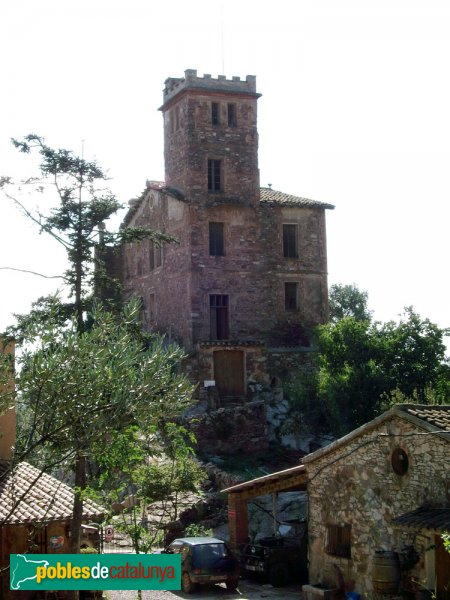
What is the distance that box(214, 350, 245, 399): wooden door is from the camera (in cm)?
3869

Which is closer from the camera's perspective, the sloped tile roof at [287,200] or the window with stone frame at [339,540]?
the window with stone frame at [339,540]

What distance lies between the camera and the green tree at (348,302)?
63.4 meters

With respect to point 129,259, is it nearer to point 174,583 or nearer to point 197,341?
point 197,341

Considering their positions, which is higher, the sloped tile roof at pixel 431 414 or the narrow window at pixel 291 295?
the narrow window at pixel 291 295

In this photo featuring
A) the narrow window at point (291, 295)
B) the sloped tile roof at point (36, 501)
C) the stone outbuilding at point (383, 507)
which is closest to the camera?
the stone outbuilding at point (383, 507)

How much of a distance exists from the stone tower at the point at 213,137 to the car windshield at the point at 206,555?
21078mm

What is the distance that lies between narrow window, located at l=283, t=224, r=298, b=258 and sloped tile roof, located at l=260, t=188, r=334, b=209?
1127 mm

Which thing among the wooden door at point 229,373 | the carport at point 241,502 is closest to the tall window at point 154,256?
the wooden door at point 229,373

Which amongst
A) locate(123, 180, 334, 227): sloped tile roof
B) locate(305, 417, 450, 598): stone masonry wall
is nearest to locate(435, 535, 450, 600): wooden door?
locate(305, 417, 450, 598): stone masonry wall

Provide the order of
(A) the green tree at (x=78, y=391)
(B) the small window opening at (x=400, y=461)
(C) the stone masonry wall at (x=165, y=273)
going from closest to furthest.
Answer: (A) the green tree at (x=78, y=391)
(B) the small window opening at (x=400, y=461)
(C) the stone masonry wall at (x=165, y=273)

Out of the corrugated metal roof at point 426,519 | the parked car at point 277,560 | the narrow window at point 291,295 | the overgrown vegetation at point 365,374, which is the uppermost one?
the narrow window at point 291,295

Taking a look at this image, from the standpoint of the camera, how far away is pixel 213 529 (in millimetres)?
28859

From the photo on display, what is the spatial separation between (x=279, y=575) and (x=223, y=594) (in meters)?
2.00

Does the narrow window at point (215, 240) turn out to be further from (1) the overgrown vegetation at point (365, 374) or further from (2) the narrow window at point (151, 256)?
(1) the overgrown vegetation at point (365, 374)
